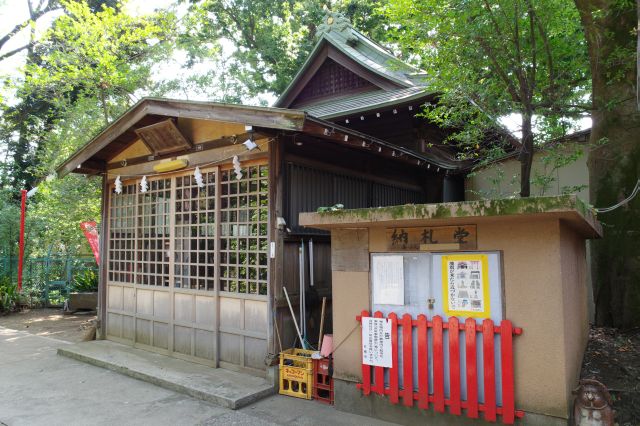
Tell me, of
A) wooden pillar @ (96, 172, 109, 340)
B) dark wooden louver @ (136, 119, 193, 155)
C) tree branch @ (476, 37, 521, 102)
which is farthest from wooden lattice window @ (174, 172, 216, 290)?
tree branch @ (476, 37, 521, 102)

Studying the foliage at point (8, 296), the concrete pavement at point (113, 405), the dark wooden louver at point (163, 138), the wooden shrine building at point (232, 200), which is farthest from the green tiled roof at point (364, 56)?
the foliage at point (8, 296)

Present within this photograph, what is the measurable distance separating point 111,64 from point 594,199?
44.9 ft

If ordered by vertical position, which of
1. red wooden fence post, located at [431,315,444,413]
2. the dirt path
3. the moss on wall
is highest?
the moss on wall

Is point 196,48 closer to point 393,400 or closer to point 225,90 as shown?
point 225,90

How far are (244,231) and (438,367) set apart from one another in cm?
359

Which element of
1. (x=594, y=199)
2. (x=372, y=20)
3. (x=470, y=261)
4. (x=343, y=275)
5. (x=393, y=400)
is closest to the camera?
(x=470, y=261)

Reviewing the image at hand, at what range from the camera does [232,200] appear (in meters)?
7.11

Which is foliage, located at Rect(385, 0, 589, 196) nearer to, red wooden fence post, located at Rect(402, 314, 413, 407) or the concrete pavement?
red wooden fence post, located at Rect(402, 314, 413, 407)

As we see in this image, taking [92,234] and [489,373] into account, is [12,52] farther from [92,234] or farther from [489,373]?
[489,373]

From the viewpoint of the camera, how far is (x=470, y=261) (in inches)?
179

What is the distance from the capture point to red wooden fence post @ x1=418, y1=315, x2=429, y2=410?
467 cm

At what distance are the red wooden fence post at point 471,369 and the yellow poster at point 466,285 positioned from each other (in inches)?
5.9

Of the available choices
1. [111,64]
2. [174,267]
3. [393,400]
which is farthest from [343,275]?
[111,64]

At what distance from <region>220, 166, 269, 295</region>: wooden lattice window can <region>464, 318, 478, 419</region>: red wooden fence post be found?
3138 mm
